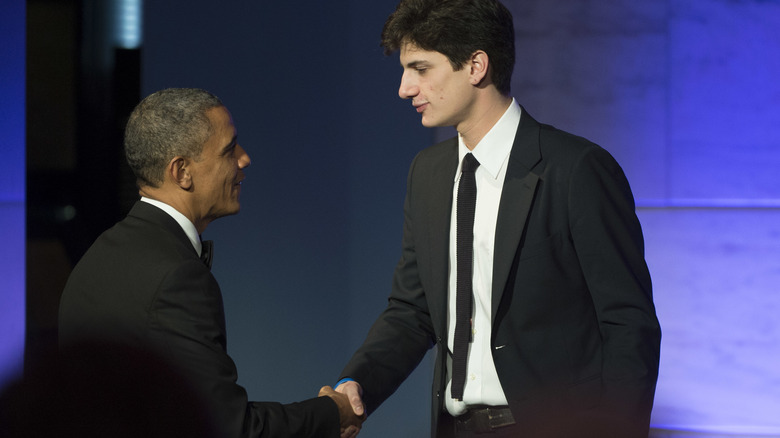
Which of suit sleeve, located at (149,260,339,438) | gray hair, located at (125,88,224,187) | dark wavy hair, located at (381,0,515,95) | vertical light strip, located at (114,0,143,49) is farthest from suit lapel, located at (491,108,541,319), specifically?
vertical light strip, located at (114,0,143,49)

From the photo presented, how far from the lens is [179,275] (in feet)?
5.61

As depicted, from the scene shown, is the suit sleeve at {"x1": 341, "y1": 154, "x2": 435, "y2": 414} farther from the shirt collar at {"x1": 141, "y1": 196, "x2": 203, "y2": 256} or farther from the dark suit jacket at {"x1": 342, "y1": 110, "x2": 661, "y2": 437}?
the shirt collar at {"x1": 141, "y1": 196, "x2": 203, "y2": 256}

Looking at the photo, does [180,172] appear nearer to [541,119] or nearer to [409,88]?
[409,88]

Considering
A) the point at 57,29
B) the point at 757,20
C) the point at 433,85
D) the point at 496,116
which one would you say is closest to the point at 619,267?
the point at 496,116

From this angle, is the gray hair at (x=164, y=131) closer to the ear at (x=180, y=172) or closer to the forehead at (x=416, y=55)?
the ear at (x=180, y=172)

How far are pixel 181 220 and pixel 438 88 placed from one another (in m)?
0.74

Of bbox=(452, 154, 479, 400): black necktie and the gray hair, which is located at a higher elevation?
the gray hair

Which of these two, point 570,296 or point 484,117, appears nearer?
point 570,296

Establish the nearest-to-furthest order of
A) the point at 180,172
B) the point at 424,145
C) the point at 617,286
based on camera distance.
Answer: the point at 617,286 → the point at 180,172 → the point at 424,145

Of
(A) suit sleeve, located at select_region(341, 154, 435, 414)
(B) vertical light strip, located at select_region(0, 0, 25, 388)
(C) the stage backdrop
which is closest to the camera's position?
(A) suit sleeve, located at select_region(341, 154, 435, 414)

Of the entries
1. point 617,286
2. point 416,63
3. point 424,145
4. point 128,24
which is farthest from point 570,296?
point 128,24

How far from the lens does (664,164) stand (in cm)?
334

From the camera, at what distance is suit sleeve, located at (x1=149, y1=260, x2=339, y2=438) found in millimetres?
1693

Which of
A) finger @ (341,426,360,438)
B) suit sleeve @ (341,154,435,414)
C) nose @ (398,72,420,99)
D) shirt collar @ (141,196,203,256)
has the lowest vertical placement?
finger @ (341,426,360,438)
